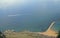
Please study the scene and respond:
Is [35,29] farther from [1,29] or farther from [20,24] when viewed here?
[1,29]

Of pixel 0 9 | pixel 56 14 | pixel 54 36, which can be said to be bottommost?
pixel 54 36

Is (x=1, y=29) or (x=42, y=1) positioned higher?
(x=42, y=1)

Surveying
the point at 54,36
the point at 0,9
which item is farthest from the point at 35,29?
the point at 0,9

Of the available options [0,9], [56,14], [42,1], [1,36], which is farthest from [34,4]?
[1,36]

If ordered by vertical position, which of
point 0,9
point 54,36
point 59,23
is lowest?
point 54,36

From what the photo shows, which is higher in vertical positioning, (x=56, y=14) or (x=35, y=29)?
(x=56, y=14)

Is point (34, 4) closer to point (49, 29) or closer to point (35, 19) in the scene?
point (35, 19)
